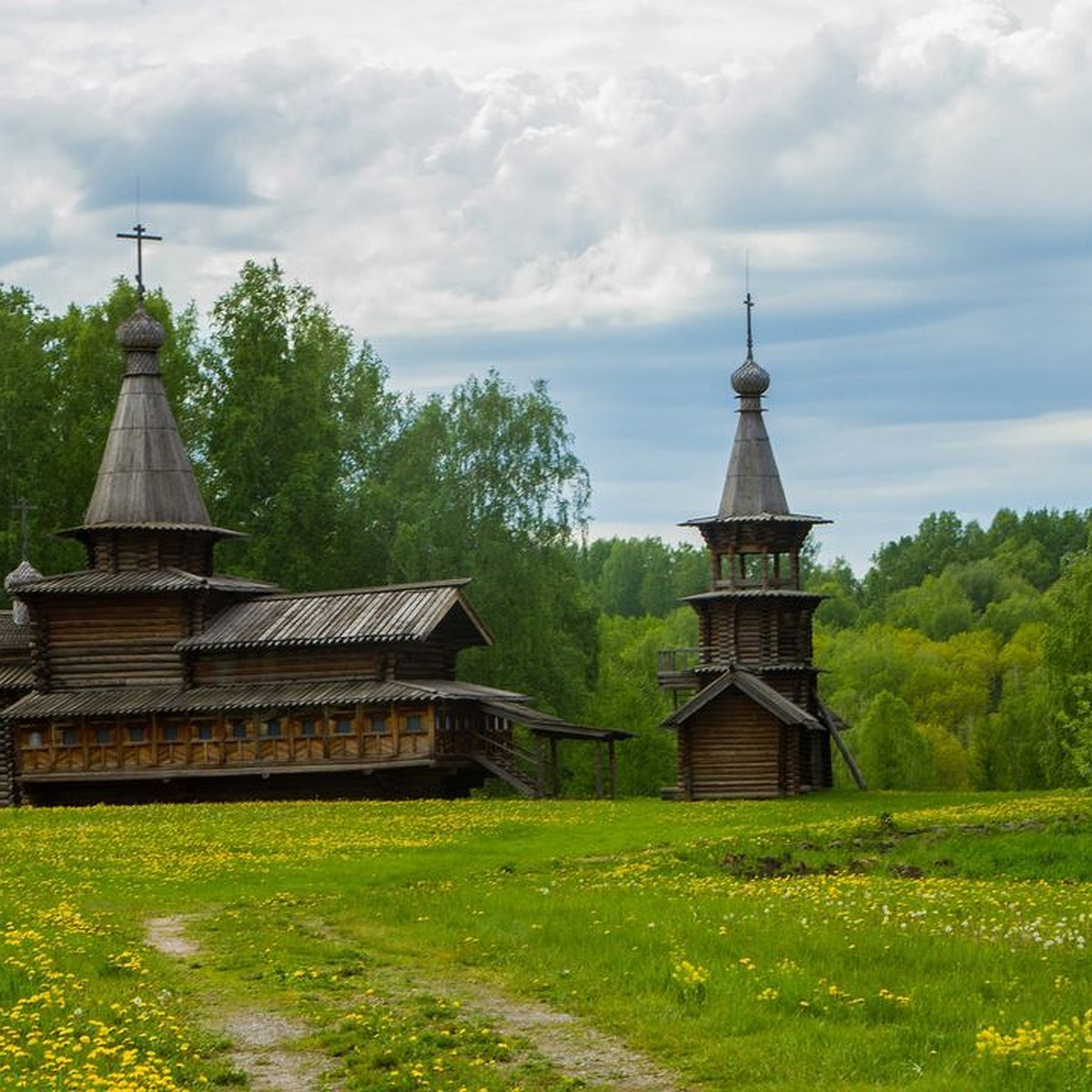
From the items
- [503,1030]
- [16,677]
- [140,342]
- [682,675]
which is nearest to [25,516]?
[16,677]

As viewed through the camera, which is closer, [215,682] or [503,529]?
[215,682]

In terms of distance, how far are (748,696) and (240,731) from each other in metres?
13.4

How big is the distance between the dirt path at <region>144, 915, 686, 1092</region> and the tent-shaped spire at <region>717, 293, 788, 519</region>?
130 feet

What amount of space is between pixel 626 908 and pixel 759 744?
32444mm

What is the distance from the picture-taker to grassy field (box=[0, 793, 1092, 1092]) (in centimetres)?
1334

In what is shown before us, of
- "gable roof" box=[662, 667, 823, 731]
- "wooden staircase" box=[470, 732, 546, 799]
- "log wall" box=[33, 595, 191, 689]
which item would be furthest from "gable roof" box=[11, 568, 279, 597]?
"gable roof" box=[662, 667, 823, 731]

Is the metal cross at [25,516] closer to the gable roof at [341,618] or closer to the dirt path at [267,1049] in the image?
the gable roof at [341,618]

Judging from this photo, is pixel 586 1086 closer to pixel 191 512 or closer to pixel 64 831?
pixel 64 831

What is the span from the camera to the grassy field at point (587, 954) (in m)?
13.3

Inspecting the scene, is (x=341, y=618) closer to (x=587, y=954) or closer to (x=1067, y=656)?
(x=1067, y=656)

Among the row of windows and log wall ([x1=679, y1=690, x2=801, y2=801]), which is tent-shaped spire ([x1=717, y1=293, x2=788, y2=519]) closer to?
log wall ([x1=679, y1=690, x2=801, y2=801])

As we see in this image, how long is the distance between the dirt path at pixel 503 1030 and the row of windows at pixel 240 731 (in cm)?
3353

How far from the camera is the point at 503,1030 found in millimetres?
14883

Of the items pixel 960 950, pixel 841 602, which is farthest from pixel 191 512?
pixel 841 602
